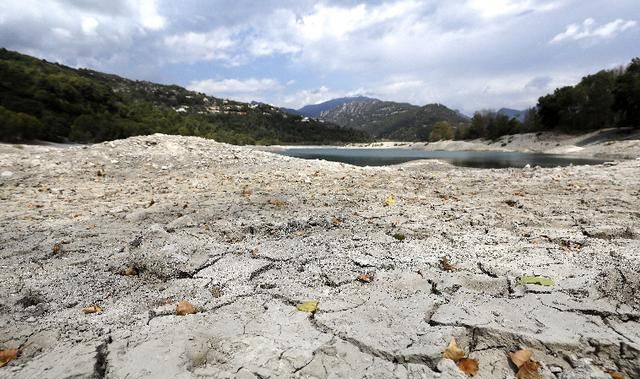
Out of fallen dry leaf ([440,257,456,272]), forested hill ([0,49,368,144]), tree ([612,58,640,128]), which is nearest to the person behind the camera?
fallen dry leaf ([440,257,456,272])

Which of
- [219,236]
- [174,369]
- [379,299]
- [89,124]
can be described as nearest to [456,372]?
[379,299]

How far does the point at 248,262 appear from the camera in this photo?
176 inches

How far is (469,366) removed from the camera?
2.55m

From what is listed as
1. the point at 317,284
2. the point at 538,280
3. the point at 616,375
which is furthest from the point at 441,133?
the point at 616,375

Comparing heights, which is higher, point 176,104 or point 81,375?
point 176,104

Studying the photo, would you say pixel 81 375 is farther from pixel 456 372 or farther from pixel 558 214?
pixel 558 214

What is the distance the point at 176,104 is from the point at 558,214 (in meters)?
177

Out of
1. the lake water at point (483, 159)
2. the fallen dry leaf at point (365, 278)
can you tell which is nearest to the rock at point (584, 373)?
the fallen dry leaf at point (365, 278)

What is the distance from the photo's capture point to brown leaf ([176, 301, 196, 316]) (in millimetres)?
3277

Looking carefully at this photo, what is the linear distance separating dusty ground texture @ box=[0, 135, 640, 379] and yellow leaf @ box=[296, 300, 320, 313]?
74 mm

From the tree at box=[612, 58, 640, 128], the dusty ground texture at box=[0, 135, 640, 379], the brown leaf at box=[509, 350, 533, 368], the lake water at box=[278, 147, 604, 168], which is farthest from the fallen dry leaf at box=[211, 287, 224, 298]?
the tree at box=[612, 58, 640, 128]

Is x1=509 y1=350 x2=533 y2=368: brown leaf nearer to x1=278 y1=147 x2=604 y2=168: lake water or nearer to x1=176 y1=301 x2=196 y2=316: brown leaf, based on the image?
x1=176 y1=301 x2=196 y2=316: brown leaf

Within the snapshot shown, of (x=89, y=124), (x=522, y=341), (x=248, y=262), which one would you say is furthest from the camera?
(x=89, y=124)

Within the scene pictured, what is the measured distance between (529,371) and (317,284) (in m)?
1.99
